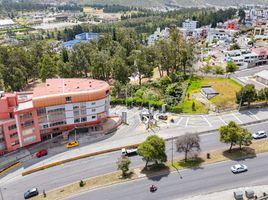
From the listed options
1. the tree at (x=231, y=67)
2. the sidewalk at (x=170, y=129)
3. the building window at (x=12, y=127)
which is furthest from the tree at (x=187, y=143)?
the tree at (x=231, y=67)

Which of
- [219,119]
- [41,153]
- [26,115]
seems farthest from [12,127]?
[219,119]

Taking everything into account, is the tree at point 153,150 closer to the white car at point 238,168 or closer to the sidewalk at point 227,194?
the sidewalk at point 227,194

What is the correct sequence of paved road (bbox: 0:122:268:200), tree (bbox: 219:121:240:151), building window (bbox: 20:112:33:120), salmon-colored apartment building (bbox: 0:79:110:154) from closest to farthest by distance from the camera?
1. paved road (bbox: 0:122:268:200)
2. tree (bbox: 219:121:240:151)
3. salmon-colored apartment building (bbox: 0:79:110:154)
4. building window (bbox: 20:112:33:120)

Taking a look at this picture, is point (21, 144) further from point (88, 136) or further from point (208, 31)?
point (208, 31)

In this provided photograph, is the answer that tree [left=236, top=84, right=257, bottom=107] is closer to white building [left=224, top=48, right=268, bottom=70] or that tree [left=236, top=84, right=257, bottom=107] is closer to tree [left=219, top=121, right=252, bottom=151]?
tree [left=219, top=121, right=252, bottom=151]

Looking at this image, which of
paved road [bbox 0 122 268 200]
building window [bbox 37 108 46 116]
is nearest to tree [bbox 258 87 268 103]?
paved road [bbox 0 122 268 200]

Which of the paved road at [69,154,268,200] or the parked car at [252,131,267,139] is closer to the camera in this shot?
the paved road at [69,154,268,200]
